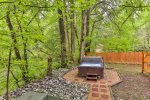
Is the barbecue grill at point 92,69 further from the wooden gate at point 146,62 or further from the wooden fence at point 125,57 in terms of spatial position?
the wooden fence at point 125,57

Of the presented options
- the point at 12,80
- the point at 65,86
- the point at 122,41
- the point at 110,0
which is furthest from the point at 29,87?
the point at 122,41

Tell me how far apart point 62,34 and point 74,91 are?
17.1 feet

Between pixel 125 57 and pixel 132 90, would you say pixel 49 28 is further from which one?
pixel 132 90

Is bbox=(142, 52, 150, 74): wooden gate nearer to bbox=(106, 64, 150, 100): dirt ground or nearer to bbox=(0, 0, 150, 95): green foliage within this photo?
bbox=(106, 64, 150, 100): dirt ground

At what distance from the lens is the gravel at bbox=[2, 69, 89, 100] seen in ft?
20.3

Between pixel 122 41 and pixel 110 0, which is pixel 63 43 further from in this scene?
pixel 122 41

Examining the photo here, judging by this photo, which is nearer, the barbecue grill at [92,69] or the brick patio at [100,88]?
the brick patio at [100,88]

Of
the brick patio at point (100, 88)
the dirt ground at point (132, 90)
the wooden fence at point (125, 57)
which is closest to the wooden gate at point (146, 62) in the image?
the dirt ground at point (132, 90)

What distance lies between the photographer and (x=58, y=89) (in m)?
6.84

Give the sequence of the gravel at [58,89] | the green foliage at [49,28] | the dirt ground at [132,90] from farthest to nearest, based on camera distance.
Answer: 1. the dirt ground at [132,90]
2. the gravel at [58,89]
3. the green foliage at [49,28]

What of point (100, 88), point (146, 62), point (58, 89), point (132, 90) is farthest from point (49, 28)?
point (132, 90)

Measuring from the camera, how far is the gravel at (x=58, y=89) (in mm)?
6188

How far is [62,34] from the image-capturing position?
11266 mm

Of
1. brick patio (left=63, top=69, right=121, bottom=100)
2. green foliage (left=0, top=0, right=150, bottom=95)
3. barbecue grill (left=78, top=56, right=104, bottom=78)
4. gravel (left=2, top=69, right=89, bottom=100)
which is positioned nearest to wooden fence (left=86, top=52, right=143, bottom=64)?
green foliage (left=0, top=0, right=150, bottom=95)
